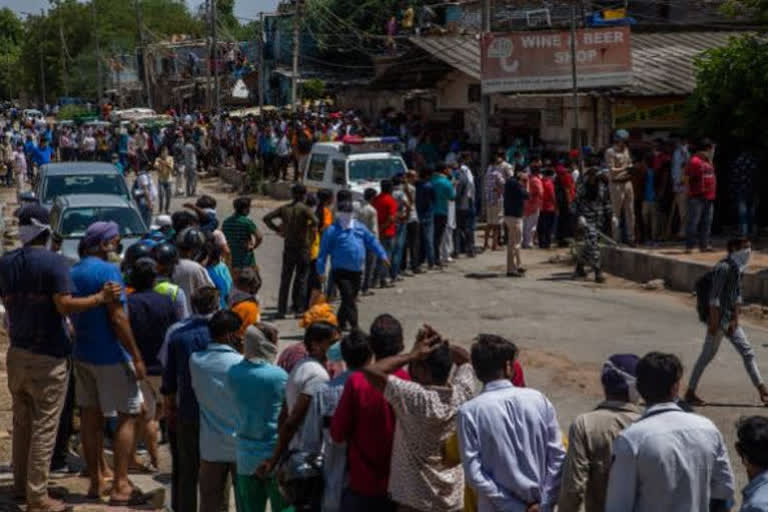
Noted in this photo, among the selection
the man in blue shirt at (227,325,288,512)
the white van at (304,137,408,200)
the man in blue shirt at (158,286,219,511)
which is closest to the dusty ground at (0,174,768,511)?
the man in blue shirt at (158,286,219,511)

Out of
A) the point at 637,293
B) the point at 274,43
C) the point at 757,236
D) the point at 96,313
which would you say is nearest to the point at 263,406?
the point at 96,313

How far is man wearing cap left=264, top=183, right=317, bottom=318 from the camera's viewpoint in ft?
53.9

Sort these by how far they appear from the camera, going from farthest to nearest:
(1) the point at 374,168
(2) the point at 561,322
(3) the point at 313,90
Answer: (3) the point at 313,90 < (1) the point at 374,168 < (2) the point at 561,322

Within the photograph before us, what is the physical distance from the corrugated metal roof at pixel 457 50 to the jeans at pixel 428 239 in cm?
890

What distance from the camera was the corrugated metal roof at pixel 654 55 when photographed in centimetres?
2562

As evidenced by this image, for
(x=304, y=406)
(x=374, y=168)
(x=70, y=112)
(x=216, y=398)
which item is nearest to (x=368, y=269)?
(x=374, y=168)

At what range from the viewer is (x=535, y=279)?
20.5 meters

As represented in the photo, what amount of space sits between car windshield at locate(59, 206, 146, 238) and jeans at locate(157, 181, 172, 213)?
1102 cm

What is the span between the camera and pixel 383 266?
19391 millimetres

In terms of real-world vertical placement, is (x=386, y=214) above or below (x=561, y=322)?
above

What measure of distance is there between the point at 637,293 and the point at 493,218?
15.7 feet

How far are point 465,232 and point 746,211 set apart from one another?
4716 millimetres

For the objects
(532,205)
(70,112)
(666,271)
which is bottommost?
(666,271)

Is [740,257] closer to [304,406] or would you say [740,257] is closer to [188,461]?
[188,461]
